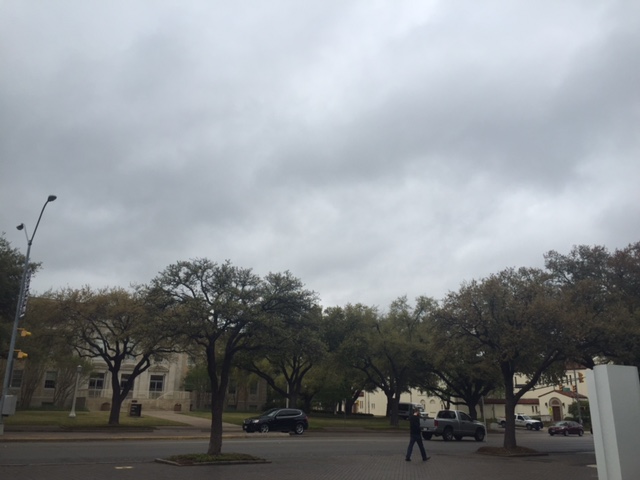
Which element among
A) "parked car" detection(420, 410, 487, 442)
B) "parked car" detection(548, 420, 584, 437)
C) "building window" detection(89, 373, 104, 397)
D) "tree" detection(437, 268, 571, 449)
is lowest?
"parked car" detection(548, 420, 584, 437)

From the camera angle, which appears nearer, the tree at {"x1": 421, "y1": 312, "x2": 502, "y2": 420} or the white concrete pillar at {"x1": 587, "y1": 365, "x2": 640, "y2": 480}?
the white concrete pillar at {"x1": 587, "y1": 365, "x2": 640, "y2": 480}

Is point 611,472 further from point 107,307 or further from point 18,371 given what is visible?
point 18,371

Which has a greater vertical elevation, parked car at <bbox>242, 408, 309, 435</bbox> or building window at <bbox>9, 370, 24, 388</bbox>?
building window at <bbox>9, 370, 24, 388</bbox>

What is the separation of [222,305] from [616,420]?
14.5 metres

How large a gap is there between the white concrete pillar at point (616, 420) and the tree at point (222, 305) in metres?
13.8

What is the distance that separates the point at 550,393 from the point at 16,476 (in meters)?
86.2

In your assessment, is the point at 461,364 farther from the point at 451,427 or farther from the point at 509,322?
the point at 509,322

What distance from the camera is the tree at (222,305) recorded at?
1827 centimetres

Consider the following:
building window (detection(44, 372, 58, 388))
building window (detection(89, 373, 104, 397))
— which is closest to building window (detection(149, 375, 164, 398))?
building window (detection(89, 373, 104, 397))

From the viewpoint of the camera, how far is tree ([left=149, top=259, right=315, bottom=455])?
59.9ft

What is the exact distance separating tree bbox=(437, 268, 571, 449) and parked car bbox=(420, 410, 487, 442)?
39.0ft

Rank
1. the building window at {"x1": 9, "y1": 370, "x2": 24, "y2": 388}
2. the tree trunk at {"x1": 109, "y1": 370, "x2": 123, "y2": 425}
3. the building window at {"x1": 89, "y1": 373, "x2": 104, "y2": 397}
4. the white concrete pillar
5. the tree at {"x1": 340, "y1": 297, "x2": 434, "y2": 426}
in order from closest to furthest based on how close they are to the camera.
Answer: the white concrete pillar → the tree trunk at {"x1": 109, "y1": 370, "x2": 123, "y2": 425} → the tree at {"x1": 340, "y1": 297, "x2": 434, "y2": 426} → the building window at {"x1": 9, "y1": 370, "x2": 24, "y2": 388} → the building window at {"x1": 89, "y1": 373, "x2": 104, "y2": 397}

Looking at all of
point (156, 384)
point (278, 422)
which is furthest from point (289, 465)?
point (156, 384)

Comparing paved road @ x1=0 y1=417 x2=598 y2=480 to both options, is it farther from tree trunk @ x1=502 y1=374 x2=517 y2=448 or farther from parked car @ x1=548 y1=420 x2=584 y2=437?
parked car @ x1=548 y1=420 x2=584 y2=437
